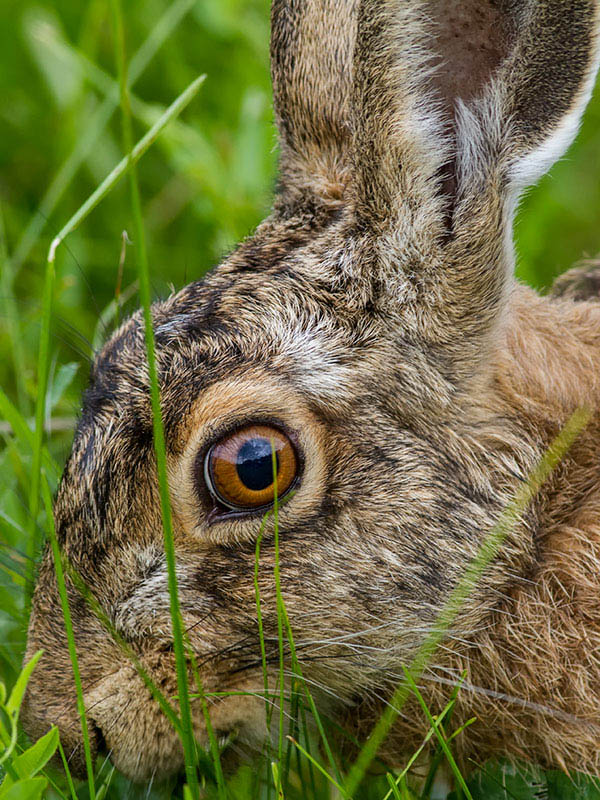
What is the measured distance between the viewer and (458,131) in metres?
2.74

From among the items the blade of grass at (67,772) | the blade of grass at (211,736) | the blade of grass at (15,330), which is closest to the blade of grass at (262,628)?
the blade of grass at (211,736)

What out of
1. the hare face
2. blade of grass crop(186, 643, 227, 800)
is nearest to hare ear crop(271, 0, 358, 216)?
the hare face

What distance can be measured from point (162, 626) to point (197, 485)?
335mm

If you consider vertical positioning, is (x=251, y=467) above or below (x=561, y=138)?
below

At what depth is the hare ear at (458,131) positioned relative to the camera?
2.58 m

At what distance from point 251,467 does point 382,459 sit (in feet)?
1.04

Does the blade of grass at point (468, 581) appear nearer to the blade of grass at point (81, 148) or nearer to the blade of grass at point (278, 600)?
the blade of grass at point (278, 600)

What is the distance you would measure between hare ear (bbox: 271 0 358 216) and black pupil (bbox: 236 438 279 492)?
0.82m

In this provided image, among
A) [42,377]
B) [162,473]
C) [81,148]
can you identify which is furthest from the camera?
[81,148]

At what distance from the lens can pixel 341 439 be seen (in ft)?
8.89

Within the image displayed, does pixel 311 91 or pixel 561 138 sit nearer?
pixel 561 138

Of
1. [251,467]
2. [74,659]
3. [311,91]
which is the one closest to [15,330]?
[311,91]

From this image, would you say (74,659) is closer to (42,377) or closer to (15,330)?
(42,377)

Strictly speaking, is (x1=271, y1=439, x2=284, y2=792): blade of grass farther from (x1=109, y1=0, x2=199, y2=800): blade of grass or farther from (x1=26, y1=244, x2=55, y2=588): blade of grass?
(x1=26, y1=244, x2=55, y2=588): blade of grass
